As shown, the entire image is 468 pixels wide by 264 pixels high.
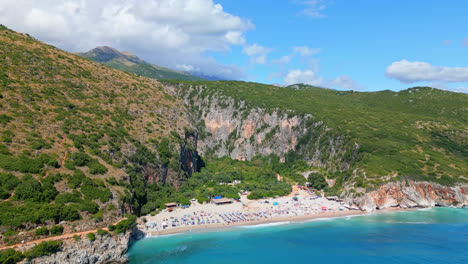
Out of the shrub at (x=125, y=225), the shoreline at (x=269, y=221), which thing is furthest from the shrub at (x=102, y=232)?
the shoreline at (x=269, y=221)

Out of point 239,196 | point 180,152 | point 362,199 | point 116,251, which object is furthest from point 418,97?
point 116,251

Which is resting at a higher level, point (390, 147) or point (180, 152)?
point (390, 147)

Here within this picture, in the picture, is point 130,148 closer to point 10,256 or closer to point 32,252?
point 32,252

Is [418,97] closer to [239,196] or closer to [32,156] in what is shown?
[239,196]

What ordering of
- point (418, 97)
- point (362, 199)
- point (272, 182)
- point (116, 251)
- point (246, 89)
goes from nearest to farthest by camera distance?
point (116, 251)
point (362, 199)
point (272, 182)
point (418, 97)
point (246, 89)

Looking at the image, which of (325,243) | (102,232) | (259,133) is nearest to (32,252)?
(102,232)

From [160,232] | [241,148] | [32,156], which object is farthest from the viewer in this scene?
[241,148]
